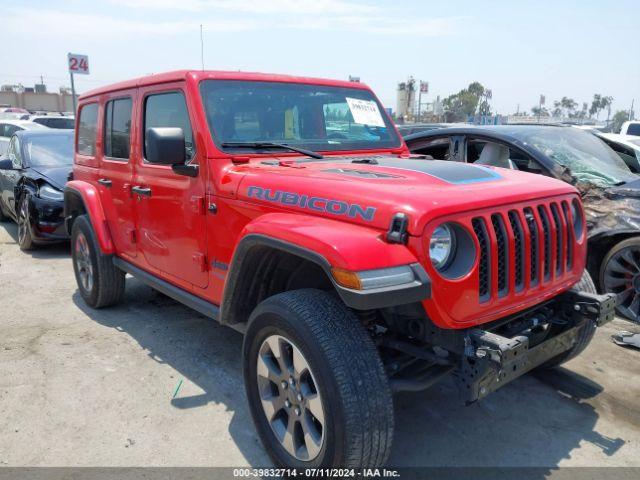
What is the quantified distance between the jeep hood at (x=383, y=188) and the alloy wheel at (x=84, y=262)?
2.40 meters

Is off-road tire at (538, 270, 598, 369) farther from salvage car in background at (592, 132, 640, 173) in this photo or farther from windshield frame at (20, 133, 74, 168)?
windshield frame at (20, 133, 74, 168)

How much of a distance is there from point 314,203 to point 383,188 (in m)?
0.35

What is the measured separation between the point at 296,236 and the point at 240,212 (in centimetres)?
71

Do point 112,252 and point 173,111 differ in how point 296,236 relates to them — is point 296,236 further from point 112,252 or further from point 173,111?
point 112,252

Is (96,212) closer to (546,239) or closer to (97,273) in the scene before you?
(97,273)

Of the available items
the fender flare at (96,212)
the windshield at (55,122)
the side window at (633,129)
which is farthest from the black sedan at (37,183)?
the side window at (633,129)

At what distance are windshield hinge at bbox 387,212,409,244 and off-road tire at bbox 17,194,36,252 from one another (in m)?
6.19

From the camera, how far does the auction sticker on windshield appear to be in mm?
4035

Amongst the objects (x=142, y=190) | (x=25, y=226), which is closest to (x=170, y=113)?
(x=142, y=190)

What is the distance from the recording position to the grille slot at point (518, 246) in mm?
2531

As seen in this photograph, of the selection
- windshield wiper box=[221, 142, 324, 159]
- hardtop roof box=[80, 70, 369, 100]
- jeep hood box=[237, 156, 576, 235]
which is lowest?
jeep hood box=[237, 156, 576, 235]

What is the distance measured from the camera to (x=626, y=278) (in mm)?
4617

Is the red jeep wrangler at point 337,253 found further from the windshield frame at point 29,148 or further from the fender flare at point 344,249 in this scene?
the windshield frame at point 29,148

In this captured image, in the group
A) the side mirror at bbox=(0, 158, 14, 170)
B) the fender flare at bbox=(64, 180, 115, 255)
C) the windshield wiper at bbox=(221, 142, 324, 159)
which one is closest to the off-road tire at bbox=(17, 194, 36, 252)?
the side mirror at bbox=(0, 158, 14, 170)
